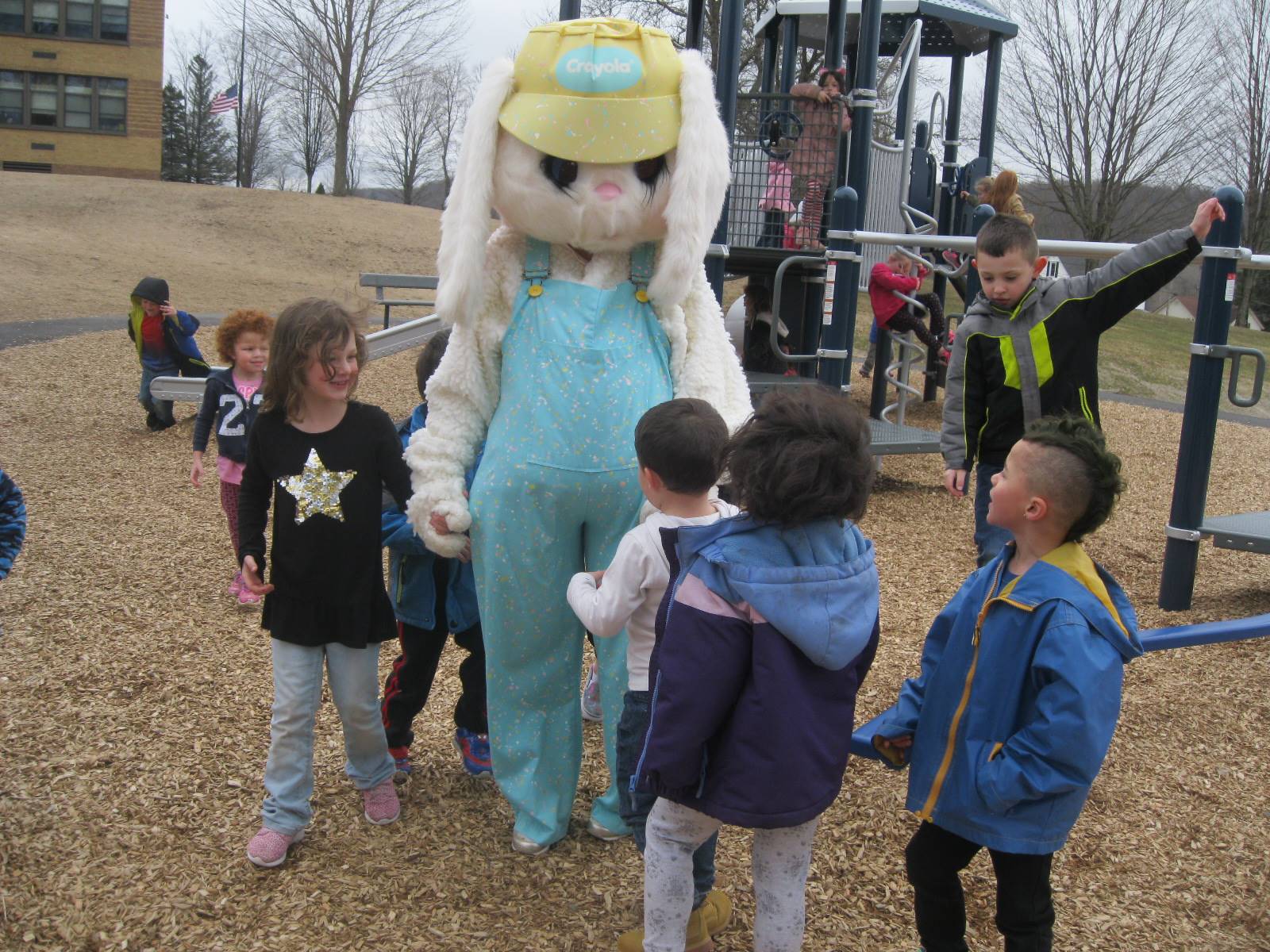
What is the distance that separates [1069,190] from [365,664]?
25.1 meters

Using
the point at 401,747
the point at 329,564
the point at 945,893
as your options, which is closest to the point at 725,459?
the point at 945,893

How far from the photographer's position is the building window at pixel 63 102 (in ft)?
106

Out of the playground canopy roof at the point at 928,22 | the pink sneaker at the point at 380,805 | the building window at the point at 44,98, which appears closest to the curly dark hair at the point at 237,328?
the pink sneaker at the point at 380,805

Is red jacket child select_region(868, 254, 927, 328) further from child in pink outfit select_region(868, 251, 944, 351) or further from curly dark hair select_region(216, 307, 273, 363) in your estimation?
curly dark hair select_region(216, 307, 273, 363)

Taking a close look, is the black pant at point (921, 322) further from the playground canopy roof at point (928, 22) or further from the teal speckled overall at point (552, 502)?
the teal speckled overall at point (552, 502)

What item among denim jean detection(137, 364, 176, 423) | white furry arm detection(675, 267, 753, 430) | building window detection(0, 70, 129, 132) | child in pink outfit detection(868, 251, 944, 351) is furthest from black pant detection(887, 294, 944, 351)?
building window detection(0, 70, 129, 132)

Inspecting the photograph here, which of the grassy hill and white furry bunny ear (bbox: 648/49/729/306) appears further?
the grassy hill

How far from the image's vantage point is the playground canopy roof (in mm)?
8930

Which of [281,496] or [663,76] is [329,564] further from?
[663,76]

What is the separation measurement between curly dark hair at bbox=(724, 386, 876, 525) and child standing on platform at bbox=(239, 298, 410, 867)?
3.66ft

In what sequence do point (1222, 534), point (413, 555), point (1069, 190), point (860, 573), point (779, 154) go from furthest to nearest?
point (1069, 190), point (779, 154), point (1222, 534), point (413, 555), point (860, 573)

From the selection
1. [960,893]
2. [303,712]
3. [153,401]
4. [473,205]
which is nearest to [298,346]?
[473,205]

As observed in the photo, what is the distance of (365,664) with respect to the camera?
268cm

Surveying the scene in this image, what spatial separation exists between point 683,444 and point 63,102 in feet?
120
